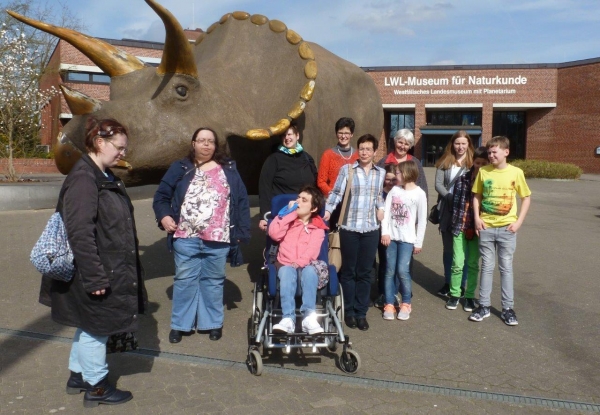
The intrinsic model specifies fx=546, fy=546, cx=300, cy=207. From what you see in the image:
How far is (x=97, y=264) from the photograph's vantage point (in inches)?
130

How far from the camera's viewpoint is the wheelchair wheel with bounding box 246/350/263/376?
3992 millimetres

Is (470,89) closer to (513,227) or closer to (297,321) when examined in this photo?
(513,227)

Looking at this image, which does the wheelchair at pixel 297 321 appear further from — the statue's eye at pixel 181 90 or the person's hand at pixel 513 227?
the person's hand at pixel 513 227

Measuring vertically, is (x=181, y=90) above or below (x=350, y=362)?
above

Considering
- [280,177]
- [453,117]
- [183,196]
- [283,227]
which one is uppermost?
[453,117]

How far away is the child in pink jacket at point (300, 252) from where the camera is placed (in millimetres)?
4227

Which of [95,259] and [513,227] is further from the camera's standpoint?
[513,227]

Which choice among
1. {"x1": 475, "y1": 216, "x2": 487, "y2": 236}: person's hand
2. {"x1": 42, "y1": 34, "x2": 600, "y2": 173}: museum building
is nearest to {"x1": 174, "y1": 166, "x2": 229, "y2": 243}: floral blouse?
{"x1": 475, "y1": 216, "x2": 487, "y2": 236}: person's hand

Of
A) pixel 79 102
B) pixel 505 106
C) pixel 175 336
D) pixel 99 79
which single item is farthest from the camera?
pixel 505 106

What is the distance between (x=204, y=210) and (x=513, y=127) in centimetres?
3812

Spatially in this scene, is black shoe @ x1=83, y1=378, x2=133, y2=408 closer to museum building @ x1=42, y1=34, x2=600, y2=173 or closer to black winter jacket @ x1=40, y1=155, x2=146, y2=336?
black winter jacket @ x1=40, y1=155, x2=146, y2=336

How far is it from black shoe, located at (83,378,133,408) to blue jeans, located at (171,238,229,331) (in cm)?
117

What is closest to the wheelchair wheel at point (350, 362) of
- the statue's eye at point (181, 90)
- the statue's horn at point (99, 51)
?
the statue's eye at point (181, 90)

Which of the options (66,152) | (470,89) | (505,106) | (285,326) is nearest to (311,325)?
(285,326)
